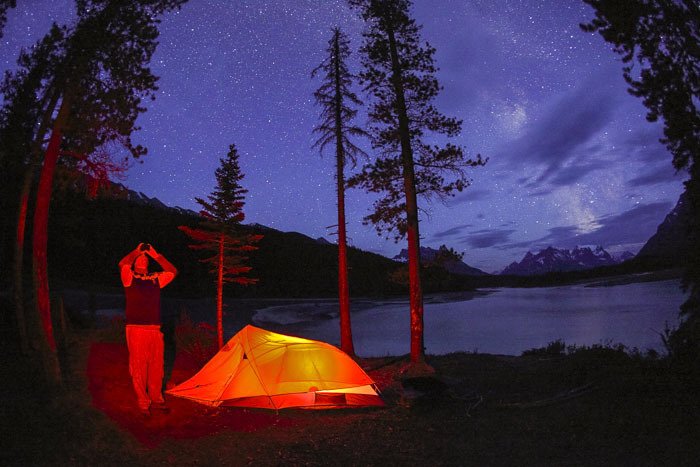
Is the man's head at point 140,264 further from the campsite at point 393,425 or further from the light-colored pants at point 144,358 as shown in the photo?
the campsite at point 393,425

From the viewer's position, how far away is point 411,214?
15.4 metres

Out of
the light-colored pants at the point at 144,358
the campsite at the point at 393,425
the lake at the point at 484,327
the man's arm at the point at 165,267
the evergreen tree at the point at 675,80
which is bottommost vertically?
the lake at the point at 484,327

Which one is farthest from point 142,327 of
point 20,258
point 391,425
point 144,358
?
point 20,258

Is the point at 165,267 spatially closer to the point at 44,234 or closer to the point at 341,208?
the point at 44,234

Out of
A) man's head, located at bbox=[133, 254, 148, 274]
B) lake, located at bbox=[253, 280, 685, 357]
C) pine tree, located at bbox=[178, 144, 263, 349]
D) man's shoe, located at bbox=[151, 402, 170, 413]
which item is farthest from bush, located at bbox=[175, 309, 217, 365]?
lake, located at bbox=[253, 280, 685, 357]

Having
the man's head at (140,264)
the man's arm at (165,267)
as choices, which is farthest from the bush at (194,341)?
the man's head at (140,264)

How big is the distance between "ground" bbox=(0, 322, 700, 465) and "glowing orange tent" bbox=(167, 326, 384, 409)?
1.00 feet

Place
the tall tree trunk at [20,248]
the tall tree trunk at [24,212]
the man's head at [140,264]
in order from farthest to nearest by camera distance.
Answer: the tall tree trunk at [20,248] → the tall tree trunk at [24,212] → the man's head at [140,264]

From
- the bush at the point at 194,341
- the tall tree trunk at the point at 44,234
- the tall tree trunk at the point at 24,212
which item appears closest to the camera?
the tall tree trunk at the point at 44,234

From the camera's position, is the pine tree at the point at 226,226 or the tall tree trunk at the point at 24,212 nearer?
the tall tree trunk at the point at 24,212

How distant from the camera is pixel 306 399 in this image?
32.0 feet

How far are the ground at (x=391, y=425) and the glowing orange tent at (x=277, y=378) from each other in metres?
0.30

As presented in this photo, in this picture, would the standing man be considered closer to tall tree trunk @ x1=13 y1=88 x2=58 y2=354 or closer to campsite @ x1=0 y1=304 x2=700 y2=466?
campsite @ x1=0 y1=304 x2=700 y2=466

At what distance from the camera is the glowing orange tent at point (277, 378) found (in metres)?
9.40
